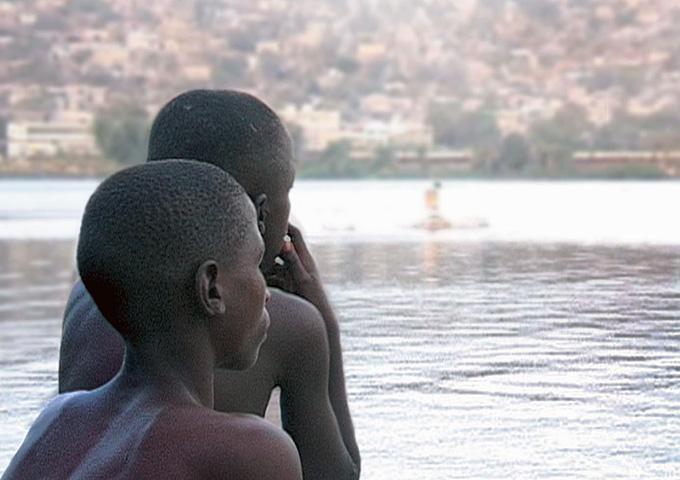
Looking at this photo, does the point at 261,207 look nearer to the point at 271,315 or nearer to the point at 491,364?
the point at 271,315

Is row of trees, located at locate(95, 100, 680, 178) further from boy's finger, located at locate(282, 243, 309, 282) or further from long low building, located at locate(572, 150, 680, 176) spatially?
boy's finger, located at locate(282, 243, 309, 282)

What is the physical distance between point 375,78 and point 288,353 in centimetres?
8478

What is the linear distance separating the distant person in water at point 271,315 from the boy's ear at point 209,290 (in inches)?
18.5

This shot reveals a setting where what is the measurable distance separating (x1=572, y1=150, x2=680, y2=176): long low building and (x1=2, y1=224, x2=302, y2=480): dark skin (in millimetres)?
70720

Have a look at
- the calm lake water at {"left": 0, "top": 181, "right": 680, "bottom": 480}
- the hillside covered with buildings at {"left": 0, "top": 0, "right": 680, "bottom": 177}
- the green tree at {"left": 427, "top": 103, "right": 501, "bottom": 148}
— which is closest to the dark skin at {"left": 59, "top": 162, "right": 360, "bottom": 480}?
the calm lake water at {"left": 0, "top": 181, "right": 680, "bottom": 480}

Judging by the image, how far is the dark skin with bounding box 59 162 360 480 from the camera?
2.41 m

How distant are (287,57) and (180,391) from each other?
84.4 meters

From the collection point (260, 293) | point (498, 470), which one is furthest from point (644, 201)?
point (260, 293)

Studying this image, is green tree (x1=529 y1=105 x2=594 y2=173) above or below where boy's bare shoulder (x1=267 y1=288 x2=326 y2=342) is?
below

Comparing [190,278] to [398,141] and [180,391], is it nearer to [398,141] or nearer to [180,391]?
[180,391]

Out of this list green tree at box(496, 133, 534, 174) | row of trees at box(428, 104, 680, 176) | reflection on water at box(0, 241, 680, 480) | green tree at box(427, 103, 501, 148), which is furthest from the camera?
green tree at box(427, 103, 501, 148)

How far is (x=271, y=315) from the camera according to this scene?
96.1 inches

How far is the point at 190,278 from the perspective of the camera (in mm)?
1839

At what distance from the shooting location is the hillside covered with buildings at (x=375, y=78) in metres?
74.4
